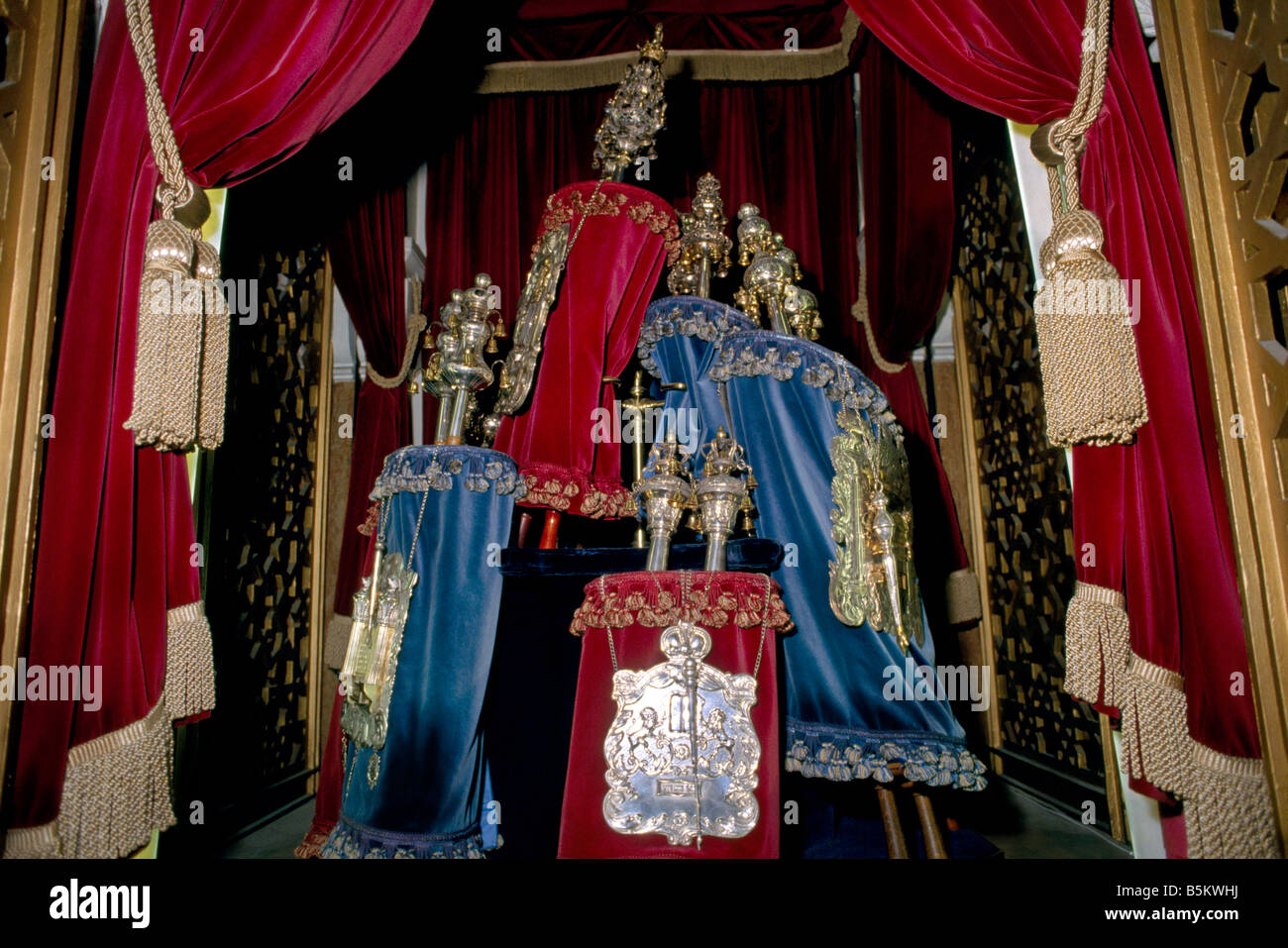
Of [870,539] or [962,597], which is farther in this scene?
[962,597]

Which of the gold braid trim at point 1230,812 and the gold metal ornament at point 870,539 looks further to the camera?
the gold metal ornament at point 870,539

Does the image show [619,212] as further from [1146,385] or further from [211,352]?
[1146,385]

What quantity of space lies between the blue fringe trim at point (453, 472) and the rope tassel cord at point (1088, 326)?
4.19ft

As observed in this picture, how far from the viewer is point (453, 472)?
199 centimetres

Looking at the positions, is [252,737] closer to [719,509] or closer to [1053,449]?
[719,509]

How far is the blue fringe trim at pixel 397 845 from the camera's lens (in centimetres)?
174

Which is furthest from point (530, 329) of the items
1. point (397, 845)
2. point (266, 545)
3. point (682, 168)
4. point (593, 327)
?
point (682, 168)

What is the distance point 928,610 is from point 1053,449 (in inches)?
31.5

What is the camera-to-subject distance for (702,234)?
2596mm

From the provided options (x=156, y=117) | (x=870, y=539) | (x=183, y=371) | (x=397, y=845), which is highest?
(x=156, y=117)

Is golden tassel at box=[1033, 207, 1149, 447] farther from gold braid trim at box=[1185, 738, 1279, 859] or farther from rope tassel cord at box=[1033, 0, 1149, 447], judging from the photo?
gold braid trim at box=[1185, 738, 1279, 859]

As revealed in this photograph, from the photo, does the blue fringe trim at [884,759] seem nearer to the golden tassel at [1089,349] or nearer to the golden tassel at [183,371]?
the golden tassel at [1089,349]

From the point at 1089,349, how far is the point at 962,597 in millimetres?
1812

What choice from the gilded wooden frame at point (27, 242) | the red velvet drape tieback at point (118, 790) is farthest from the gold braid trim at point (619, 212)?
the red velvet drape tieback at point (118, 790)
